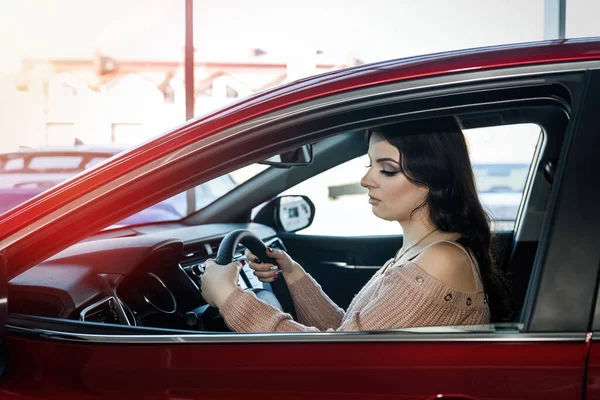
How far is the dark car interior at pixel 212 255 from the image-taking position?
62.7 inches

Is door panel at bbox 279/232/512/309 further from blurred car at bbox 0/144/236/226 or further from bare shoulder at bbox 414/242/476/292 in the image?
blurred car at bbox 0/144/236/226

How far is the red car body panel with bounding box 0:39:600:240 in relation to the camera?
1.27 m

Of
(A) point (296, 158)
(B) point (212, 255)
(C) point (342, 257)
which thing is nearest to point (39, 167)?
(C) point (342, 257)

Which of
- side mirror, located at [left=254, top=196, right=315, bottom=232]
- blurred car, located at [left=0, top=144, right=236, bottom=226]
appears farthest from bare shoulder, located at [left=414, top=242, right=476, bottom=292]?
blurred car, located at [left=0, top=144, right=236, bottom=226]

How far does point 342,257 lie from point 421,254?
145cm

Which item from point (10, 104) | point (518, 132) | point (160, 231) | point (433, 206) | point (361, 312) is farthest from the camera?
point (10, 104)

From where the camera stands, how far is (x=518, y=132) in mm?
2236

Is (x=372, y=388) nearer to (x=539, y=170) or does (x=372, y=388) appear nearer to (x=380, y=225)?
(x=539, y=170)

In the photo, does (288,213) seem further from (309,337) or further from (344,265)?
(309,337)

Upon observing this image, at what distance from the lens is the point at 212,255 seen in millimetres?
2523

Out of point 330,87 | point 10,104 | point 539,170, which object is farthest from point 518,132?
point 10,104

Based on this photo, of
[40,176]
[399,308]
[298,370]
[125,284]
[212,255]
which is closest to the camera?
[298,370]

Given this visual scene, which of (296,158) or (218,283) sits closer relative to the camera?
(218,283)

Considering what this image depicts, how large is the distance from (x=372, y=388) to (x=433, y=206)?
1.88 feet
